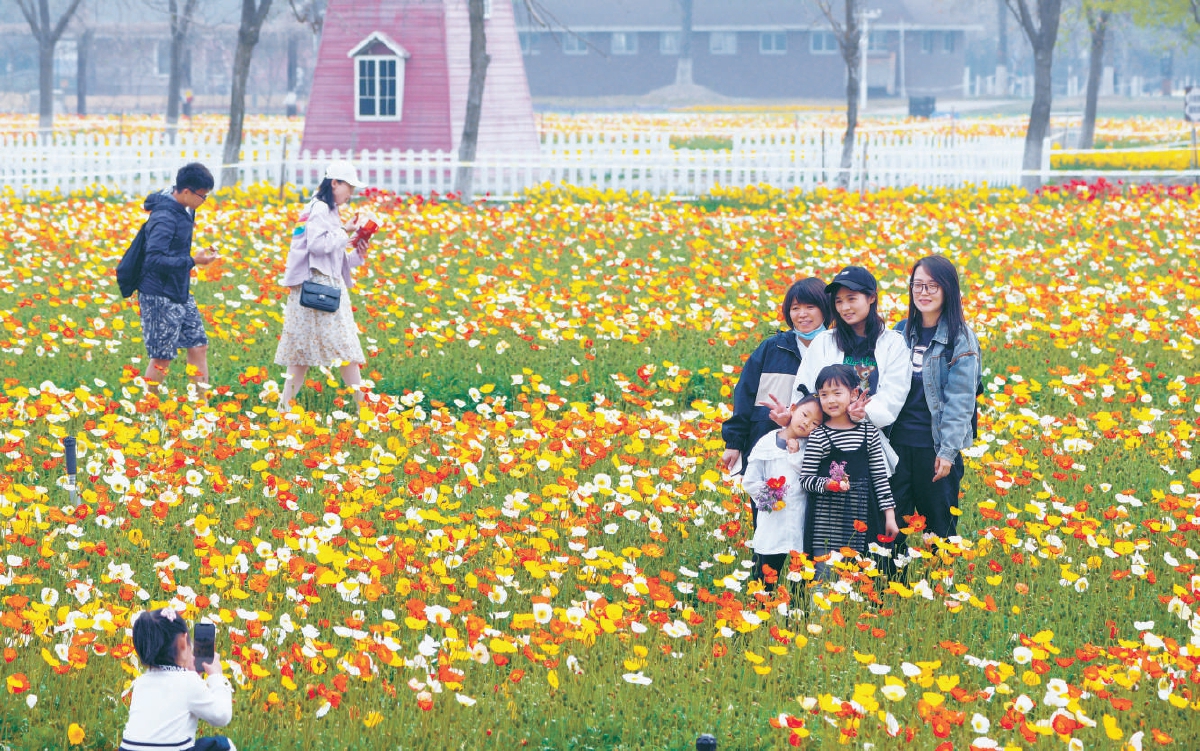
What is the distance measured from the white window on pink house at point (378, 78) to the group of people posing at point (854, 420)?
64.3 feet

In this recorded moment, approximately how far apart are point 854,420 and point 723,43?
69751 millimetres

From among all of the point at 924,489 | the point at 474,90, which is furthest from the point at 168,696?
the point at 474,90

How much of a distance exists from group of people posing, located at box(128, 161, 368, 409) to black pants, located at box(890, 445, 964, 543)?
12.5 feet

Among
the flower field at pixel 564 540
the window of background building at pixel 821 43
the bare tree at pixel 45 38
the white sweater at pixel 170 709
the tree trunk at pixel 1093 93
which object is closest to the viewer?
the white sweater at pixel 170 709

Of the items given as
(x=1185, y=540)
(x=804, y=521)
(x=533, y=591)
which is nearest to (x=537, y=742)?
(x=533, y=591)

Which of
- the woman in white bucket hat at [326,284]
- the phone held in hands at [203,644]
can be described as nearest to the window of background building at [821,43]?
the woman in white bucket hat at [326,284]

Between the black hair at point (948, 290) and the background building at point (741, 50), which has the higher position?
the background building at point (741, 50)

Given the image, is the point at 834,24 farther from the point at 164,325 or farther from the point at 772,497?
the point at 772,497

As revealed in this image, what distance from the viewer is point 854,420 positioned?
17.3 feet

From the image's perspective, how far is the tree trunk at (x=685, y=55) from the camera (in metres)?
71.3

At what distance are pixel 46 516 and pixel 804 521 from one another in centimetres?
328

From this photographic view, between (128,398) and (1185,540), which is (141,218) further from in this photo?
(1185,540)

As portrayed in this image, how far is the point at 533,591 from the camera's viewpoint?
5.42 metres

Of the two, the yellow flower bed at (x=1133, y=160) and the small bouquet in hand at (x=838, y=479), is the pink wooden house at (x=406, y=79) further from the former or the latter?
the small bouquet in hand at (x=838, y=479)
